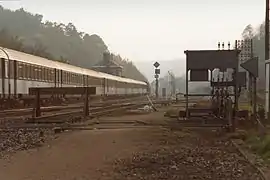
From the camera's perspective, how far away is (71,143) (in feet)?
39.5

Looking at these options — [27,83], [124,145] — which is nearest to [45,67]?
[27,83]

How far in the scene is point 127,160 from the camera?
379 inches

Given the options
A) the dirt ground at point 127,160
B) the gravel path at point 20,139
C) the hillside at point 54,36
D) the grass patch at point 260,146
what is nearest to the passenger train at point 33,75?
the gravel path at point 20,139

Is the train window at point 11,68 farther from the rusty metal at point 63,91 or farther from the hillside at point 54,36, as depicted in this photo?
the hillside at point 54,36

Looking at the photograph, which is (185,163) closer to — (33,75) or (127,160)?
(127,160)

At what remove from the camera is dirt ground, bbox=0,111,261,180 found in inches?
323

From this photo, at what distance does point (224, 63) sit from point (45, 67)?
20185mm

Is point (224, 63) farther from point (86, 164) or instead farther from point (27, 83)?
point (27, 83)

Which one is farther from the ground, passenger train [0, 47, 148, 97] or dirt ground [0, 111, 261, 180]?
passenger train [0, 47, 148, 97]

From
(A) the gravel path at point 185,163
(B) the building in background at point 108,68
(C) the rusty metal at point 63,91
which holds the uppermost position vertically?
(B) the building in background at point 108,68

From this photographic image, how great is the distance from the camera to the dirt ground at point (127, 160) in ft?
26.9

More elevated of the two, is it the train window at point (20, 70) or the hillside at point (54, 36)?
the hillside at point (54, 36)

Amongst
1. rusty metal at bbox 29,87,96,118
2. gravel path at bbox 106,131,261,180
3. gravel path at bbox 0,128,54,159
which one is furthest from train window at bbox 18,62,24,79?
gravel path at bbox 106,131,261,180

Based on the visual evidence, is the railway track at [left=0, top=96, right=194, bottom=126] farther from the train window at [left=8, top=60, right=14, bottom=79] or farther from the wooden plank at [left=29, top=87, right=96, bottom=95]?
the train window at [left=8, top=60, right=14, bottom=79]
